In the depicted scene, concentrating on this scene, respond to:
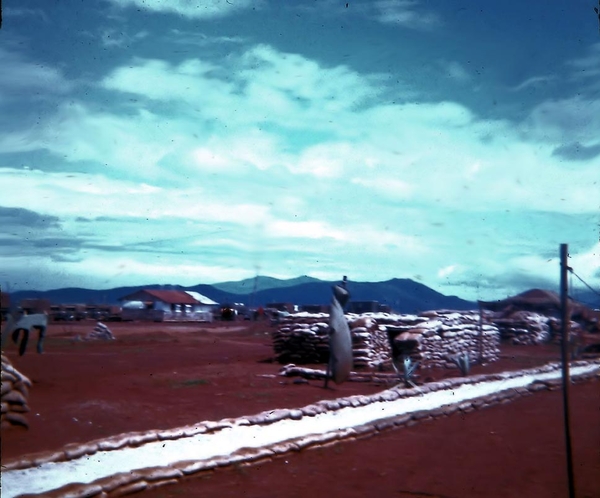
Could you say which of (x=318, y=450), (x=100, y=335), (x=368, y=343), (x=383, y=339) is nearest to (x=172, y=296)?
(x=100, y=335)

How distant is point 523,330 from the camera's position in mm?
30672

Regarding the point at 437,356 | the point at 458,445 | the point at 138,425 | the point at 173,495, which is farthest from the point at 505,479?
the point at 437,356

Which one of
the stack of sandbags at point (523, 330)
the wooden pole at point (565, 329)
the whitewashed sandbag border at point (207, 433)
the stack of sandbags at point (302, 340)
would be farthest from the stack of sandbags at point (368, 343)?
the stack of sandbags at point (523, 330)

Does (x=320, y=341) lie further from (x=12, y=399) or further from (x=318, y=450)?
(x=12, y=399)

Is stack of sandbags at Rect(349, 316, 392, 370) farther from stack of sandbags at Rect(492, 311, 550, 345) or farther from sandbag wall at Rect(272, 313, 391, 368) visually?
stack of sandbags at Rect(492, 311, 550, 345)

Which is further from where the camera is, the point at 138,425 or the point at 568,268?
the point at 138,425

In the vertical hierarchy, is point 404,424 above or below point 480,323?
below

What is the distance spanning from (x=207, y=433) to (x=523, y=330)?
2490cm

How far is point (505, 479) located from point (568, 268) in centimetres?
262

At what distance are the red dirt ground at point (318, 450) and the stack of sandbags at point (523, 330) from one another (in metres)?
13.4

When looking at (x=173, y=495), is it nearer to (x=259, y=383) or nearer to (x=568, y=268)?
(x=568, y=268)

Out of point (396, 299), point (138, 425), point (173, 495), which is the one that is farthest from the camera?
point (396, 299)

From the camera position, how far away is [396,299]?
27016 mm

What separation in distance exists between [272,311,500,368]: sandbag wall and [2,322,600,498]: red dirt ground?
1.05m
